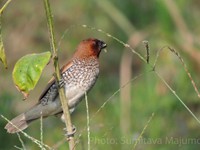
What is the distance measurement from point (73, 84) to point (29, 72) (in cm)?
177

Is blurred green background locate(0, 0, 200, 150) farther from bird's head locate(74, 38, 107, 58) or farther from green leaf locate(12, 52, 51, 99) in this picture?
green leaf locate(12, 52, 51, 99)

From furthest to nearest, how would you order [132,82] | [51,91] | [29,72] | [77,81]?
[132,82], [77,81], [51,91], [29,72]

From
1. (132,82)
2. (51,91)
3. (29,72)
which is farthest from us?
(132,82)

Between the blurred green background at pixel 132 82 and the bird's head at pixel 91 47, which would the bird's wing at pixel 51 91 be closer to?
the bird's head at pixel 91 47

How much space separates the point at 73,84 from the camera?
4.75 metres

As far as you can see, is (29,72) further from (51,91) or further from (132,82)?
(132,82)

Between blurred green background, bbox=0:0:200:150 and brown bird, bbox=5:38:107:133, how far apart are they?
516mm

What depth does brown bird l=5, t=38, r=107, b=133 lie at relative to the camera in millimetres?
4723

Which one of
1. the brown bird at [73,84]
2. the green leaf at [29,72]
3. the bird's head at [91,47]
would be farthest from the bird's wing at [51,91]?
the green leaf at [29,72]

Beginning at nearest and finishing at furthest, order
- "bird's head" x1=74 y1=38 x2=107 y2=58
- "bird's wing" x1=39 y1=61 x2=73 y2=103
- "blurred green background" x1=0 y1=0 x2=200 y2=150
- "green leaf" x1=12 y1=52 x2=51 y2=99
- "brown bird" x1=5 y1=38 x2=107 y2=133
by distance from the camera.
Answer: "green leaf" x1=12 y1=52 x2=51 y2=99, "bird's wing" x1=39 y1=61 x2=73 y2=103, "brown bird" x1=5 y1=38 x2=107 y2=133, "bird's head" x1=74 y1=38 x2=107 y2=58, "blurred green background" x1=0 y1=0 x2=200 y2=150

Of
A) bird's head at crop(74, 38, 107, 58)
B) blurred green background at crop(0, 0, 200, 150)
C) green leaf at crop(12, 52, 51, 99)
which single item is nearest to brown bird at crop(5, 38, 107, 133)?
bird's head at crop(74, 38, 107, 58)

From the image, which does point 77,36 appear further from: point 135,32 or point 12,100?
point 12,100

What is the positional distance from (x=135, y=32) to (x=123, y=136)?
1651mm

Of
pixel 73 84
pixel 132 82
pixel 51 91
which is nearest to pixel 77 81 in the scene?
pixel 73 84
